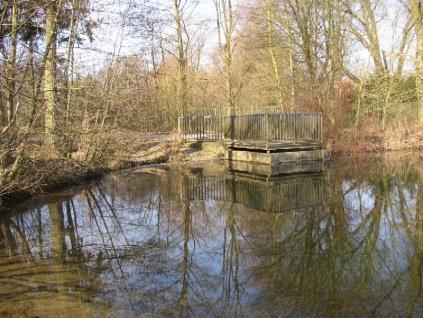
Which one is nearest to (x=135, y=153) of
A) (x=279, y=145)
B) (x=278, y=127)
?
(x=278, y=127)

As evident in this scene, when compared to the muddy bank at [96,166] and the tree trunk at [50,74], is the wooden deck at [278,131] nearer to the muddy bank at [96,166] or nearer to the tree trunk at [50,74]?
the muddy bank at [96,166]

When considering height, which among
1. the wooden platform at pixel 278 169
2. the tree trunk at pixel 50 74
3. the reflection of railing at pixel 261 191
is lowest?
the reflection of railing at pixel 261 191

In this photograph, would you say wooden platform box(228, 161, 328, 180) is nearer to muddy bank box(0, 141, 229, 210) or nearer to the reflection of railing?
the reflection of railing

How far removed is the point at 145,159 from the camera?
20.4m

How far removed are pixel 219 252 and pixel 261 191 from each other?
532cm

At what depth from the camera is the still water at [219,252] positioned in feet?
16.5

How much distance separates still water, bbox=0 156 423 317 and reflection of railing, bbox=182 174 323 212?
0.06m

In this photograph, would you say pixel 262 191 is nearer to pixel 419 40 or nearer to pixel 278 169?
pixel 278 169

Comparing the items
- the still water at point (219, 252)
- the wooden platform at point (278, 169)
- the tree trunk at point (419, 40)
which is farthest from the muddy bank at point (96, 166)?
the tree trunk at point (419, 40)

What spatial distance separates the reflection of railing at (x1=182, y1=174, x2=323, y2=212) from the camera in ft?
33.9

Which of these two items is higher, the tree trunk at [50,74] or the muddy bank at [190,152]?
the tree trunk at [50,74]

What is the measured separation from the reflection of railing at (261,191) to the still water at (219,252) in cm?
6

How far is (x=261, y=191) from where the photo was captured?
12.1 metres

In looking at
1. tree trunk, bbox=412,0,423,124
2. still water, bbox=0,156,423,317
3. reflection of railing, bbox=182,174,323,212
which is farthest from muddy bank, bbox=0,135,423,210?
still water, bbox=0,156,423,317
